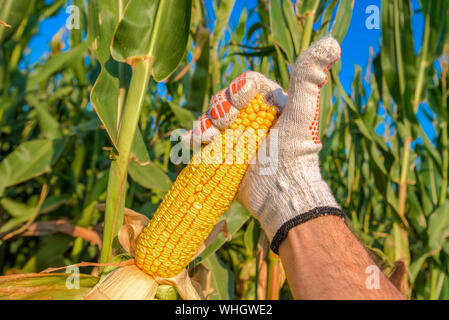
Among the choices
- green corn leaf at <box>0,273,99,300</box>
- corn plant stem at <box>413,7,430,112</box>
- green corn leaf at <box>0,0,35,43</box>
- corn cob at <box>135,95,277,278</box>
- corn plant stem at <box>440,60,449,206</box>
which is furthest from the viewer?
corn plant stem at <box>440,60,449,206</box>

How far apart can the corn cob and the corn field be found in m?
0.13

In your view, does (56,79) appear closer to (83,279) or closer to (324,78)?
(83,279)

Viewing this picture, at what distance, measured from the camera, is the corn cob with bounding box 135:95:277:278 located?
925mm

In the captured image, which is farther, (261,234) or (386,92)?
(386,92)

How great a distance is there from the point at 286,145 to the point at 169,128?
5.05 ft

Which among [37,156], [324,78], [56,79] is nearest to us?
[324,78]

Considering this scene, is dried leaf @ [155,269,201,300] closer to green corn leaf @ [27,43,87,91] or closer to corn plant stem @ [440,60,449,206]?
green corn leaf @ [27,43,87,91]

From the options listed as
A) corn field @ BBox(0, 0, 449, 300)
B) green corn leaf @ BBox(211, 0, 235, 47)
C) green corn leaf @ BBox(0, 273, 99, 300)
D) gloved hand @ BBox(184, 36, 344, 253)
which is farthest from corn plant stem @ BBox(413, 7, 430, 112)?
green corn leaf @ BBox(0, 273, 99, 300)

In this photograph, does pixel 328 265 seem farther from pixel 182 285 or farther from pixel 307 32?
pixel 307 32

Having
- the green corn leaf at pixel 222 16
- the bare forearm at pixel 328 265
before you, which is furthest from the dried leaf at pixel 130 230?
the green corn leaf at pixel 222 16

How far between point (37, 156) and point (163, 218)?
1.03 metres
